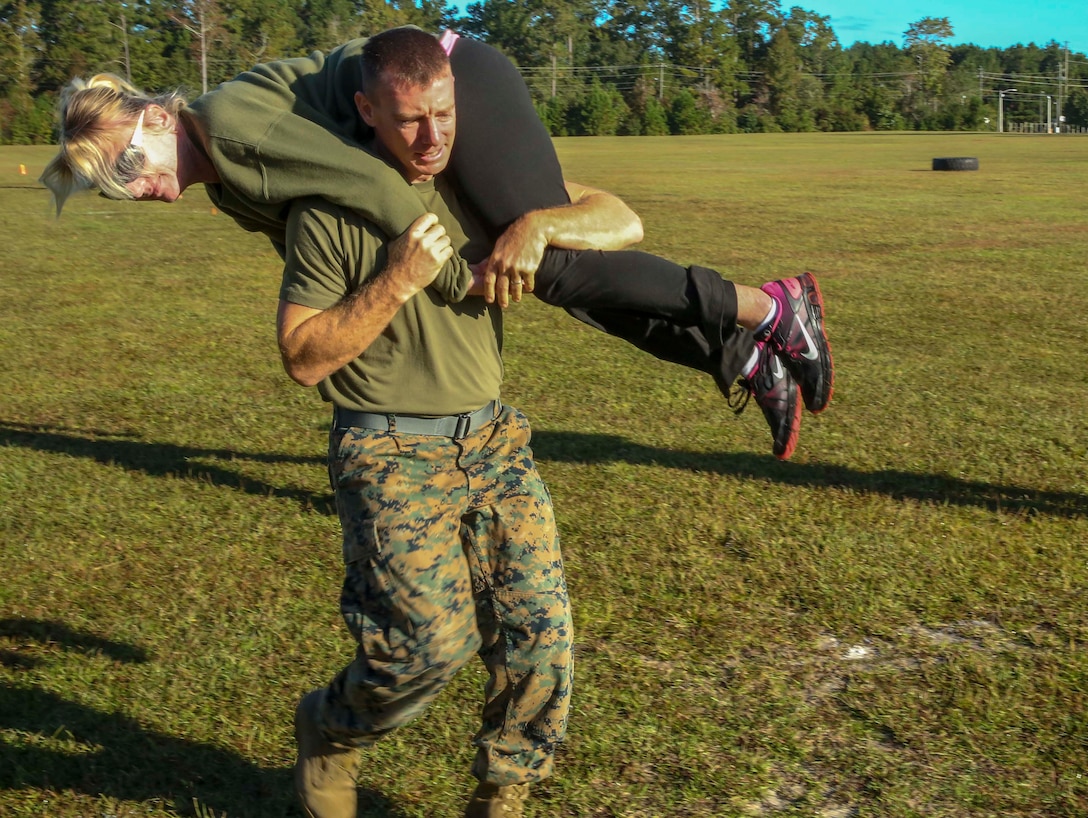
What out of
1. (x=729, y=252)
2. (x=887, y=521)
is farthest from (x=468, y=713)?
(x=729, y=252)

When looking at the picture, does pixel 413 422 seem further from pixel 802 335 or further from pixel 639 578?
pixel 639 578

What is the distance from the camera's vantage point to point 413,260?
2785mm

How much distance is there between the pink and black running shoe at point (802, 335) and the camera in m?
3.73

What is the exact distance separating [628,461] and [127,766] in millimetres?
3874

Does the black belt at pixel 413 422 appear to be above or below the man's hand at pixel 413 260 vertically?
below

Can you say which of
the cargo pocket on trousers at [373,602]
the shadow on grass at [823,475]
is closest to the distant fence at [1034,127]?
the shadow on grass at [823,475]

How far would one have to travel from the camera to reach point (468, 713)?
13.8 ft

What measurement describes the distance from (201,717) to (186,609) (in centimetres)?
102

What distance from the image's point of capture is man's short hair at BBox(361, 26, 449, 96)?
9.04 feet

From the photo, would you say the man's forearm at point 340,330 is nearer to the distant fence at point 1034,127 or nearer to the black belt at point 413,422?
the black belt at point 413,422

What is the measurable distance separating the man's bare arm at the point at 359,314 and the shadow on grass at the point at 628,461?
3569 mm

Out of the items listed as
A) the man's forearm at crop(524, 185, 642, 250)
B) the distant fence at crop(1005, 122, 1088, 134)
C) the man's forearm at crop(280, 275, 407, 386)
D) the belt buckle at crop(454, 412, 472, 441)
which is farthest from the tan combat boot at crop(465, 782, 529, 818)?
the distant fence at crop(1005, 122, 1088, 134)

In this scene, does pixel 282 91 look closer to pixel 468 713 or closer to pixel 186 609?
pixel 468 713

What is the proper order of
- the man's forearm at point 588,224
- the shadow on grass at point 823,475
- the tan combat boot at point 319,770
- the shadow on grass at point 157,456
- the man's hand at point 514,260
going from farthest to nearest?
the shadow on grass at point 157,456
the shadow on grass at point 823,475
the tan combat boot at point 319,770
the man's forearm at point 588,224
the man's hand at point 514,260
